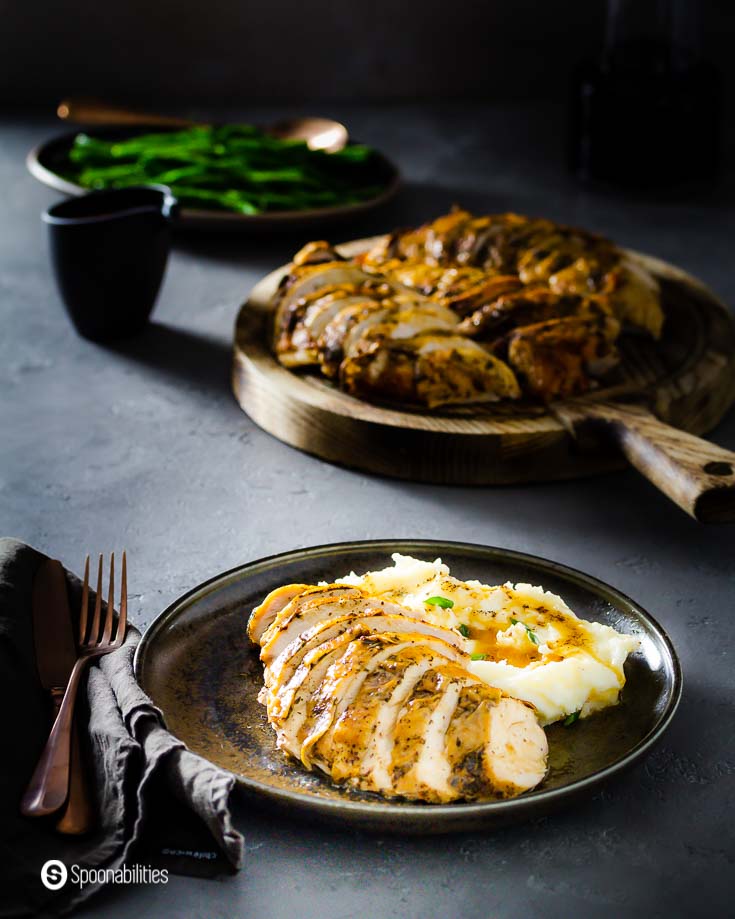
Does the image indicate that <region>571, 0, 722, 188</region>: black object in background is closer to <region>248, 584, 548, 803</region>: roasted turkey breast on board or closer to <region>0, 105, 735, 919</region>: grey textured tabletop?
<region>0, 105, 735, 919</region>: grey textured tabletop

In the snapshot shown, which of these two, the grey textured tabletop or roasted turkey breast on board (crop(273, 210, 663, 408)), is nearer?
the grey textured tabletop

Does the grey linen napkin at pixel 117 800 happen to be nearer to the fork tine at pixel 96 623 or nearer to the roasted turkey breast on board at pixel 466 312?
the fork tine at pixel 96 623

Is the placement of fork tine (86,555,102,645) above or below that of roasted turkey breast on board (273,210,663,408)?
above

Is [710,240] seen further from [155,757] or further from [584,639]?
[155,757]

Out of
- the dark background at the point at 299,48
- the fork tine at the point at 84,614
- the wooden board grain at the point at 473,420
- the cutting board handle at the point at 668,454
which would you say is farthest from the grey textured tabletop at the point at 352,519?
the dark background at the point at 299,48

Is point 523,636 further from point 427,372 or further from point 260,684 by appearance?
point 427,372

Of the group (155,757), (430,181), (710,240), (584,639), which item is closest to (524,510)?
(584,639)

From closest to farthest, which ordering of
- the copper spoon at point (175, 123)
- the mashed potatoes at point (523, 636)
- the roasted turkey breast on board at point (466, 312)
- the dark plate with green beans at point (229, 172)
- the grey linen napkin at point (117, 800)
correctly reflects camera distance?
1. the grey linen napkin at point (117, 800)
2. the mashed potatoes at point (523, 636)
3. the roasted turkey breast on board at point (466, 312)
4. the dark plate with green beans at point (229, 172)
5. the copper spoon at point (175, 123)

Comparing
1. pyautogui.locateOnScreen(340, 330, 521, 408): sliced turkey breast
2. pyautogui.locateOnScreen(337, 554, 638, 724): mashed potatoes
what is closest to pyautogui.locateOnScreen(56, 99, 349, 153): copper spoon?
pyautogui.locateOnScreen(340, 330, 521, 408): sliced turkey breast
